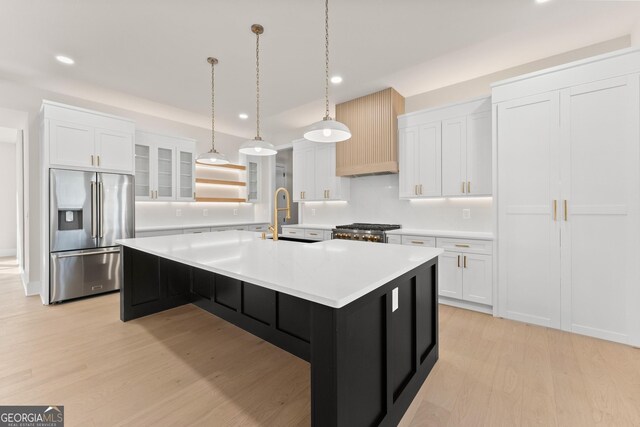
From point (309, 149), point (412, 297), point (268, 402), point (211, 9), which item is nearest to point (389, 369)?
point (412, 297)

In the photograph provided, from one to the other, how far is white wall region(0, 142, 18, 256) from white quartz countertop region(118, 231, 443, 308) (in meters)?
7.24

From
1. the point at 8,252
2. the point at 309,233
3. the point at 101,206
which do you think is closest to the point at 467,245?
the point at 309,233

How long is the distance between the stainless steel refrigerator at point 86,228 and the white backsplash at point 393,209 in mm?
3221

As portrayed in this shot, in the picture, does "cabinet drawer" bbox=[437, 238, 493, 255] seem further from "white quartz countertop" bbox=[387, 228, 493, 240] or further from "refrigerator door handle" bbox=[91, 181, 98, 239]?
"refrigerator door handle" bbox=[91, 181, 98, 239]

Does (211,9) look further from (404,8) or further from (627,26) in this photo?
(627,26)

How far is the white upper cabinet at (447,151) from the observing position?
329cm

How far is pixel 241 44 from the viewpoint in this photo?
285 cm

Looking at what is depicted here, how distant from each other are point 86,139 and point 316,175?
3417mm

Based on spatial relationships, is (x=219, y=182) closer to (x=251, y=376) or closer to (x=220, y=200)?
(x=220, y=200)

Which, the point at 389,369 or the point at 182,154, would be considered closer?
the point at 389,369

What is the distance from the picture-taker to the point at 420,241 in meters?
3.53

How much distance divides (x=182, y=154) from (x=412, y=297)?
4936mm

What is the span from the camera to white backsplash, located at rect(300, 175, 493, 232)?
363cm

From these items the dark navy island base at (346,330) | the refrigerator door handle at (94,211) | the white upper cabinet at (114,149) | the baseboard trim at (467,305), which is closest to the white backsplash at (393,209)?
the baseboard trim at (467,305)
